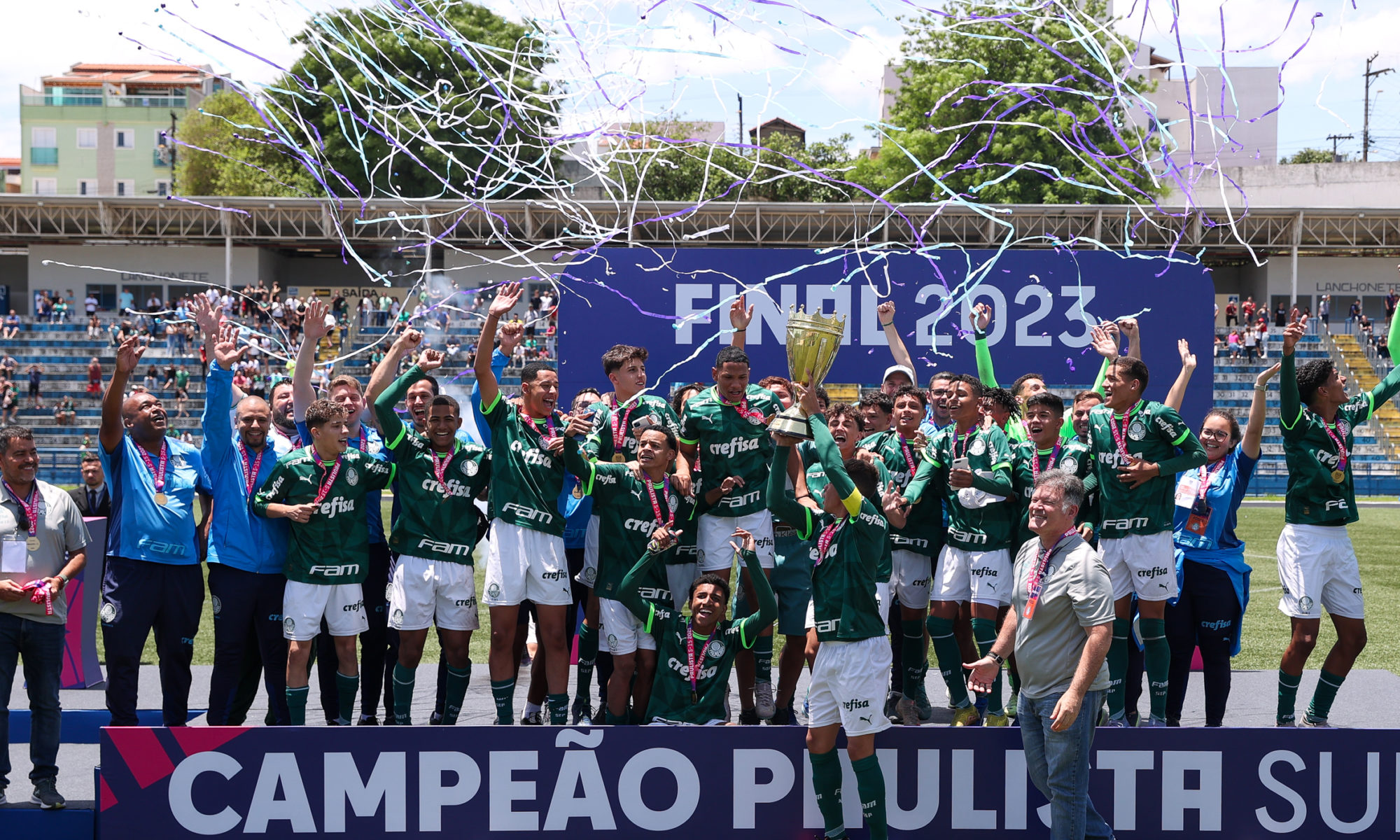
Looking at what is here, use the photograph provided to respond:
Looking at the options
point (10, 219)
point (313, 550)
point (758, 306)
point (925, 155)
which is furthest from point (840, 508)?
point (10, 219)

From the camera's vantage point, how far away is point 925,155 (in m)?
28.5

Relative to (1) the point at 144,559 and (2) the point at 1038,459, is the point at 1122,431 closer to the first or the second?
(2) the point at 1038,459

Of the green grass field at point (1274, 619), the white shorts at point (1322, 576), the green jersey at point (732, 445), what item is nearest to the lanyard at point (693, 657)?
the green jersey at point (732, 445)

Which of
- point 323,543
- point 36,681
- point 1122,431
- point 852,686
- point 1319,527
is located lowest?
point 36,681

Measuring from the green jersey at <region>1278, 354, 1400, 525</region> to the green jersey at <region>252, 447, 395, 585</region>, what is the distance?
16.1 ft

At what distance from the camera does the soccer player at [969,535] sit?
241 inches

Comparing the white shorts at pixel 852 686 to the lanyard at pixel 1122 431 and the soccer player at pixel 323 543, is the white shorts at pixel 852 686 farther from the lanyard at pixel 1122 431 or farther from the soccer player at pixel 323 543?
the soccer player at pixel 323 543

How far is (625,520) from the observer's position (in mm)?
6090

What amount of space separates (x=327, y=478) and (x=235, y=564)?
64cm

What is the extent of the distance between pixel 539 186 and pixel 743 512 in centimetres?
204

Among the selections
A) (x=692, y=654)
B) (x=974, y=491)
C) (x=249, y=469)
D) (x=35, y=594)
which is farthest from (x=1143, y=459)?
(x=35, y=594)

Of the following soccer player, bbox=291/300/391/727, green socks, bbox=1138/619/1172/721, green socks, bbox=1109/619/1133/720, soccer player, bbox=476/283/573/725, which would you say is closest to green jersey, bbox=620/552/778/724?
soccer player, bbox=476/283/573/725

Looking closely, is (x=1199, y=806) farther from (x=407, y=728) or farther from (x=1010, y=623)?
(x=407, y=728)

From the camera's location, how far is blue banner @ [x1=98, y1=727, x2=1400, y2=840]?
524cm
